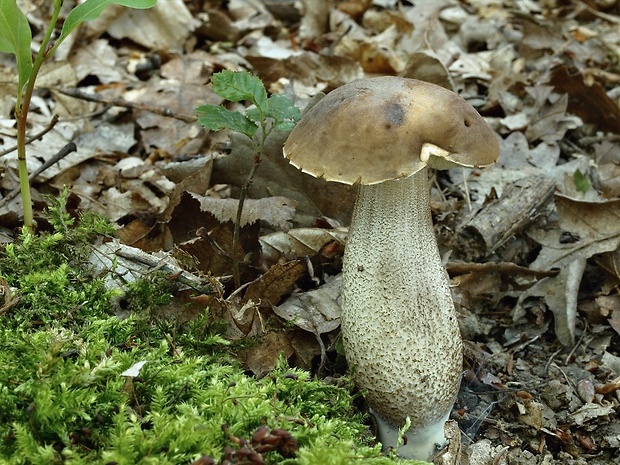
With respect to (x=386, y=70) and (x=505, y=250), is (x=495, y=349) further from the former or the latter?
(x=386, y=70)

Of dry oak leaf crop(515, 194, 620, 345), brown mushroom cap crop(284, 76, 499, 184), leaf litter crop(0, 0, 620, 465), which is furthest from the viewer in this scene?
dry oak leaf crop(515, 194, 620, 345)

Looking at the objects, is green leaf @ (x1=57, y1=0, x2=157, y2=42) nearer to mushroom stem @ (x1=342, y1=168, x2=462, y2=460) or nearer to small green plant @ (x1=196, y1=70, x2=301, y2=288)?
small green plant @ (x1=196, y1=70, x2=301, y2=288)

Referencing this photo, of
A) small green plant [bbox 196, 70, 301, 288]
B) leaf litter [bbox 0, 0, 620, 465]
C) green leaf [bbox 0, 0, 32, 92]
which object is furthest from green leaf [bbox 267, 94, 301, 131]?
green leaf [bbox 0, 0, 32, 92]

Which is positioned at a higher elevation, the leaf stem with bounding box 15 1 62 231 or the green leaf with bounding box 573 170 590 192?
the leaf stem with bounding box 15 1 62 231

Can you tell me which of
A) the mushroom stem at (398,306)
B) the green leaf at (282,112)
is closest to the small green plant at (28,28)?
the green leaf at (282,112)

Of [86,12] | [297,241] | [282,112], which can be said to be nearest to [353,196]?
[297,241]

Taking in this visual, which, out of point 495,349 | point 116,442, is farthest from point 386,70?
point 116,442

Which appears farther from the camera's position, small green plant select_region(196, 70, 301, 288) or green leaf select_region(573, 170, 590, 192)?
green leaf select_region(573, 170, 590, 192)
